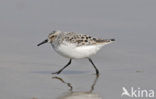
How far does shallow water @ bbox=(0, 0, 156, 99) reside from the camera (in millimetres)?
9305

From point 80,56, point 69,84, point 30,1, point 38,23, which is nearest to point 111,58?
point 80,56

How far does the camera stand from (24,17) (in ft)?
44.8

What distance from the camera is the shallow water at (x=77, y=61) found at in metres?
9.30

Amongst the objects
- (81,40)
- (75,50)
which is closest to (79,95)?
(75,50)

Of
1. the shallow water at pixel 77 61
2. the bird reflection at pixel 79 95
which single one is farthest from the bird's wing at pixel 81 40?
the bird reflection at pixel 79 95

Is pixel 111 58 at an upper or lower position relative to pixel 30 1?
lower

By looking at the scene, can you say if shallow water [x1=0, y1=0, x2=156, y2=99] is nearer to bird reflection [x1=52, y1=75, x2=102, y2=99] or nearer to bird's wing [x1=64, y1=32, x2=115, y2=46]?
bird reflection [x1=52, y1=75, x2=102, y2=99]

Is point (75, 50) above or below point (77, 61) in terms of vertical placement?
above

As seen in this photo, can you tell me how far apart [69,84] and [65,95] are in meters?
0.67

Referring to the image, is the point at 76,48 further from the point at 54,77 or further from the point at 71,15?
the point at 71,15

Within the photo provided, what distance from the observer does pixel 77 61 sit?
36.8ft

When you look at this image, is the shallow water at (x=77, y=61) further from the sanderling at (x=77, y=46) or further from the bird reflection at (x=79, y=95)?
the sanderling at (x=77, y=46)

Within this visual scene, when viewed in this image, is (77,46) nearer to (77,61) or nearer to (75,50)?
(75,50)

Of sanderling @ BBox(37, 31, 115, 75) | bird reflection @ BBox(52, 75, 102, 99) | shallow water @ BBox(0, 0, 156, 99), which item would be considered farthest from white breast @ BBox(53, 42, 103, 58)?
bird reflection @ BBox(52, 75, 102, 99)
